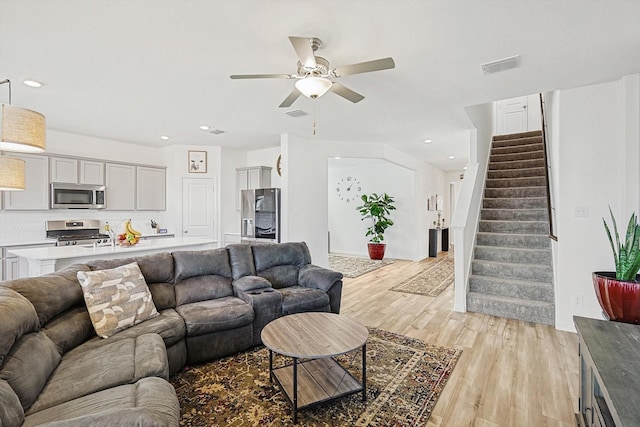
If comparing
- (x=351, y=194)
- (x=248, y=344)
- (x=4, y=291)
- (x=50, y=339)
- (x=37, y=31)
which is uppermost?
(x=37, y=31)

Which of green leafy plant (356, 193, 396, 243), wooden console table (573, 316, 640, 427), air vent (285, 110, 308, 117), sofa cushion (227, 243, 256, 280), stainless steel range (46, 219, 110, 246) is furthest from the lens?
green leafy plant (356, 193, 396, 243)

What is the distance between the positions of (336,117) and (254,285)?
2.53 m

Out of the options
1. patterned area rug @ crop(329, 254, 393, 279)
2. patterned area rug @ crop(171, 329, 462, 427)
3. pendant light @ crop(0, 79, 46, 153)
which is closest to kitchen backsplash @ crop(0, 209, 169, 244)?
pendant light @ crop(0, 79, 46, 153)

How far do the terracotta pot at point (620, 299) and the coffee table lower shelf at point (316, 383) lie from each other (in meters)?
2.23

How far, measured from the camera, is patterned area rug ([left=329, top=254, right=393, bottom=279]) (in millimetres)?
6516

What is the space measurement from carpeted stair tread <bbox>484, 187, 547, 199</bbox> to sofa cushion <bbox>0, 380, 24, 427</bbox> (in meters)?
6.16

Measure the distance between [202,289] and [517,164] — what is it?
6.00 meters

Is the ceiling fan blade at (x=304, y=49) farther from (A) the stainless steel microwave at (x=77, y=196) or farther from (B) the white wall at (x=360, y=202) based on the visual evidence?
(B) the white wall at (x=360, y=202)

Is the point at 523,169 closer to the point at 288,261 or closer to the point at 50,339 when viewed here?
the point at 288,261

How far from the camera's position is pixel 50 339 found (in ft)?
5.97

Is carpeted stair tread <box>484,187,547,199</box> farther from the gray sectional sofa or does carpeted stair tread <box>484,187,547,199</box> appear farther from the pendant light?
the pendant light

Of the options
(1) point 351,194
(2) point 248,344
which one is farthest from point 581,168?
(1) point 351,194

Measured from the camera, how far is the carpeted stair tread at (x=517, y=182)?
5.37 meters

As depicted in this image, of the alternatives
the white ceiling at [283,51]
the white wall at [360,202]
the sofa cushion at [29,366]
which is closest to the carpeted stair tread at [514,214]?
the white ceiling at [283,51]
